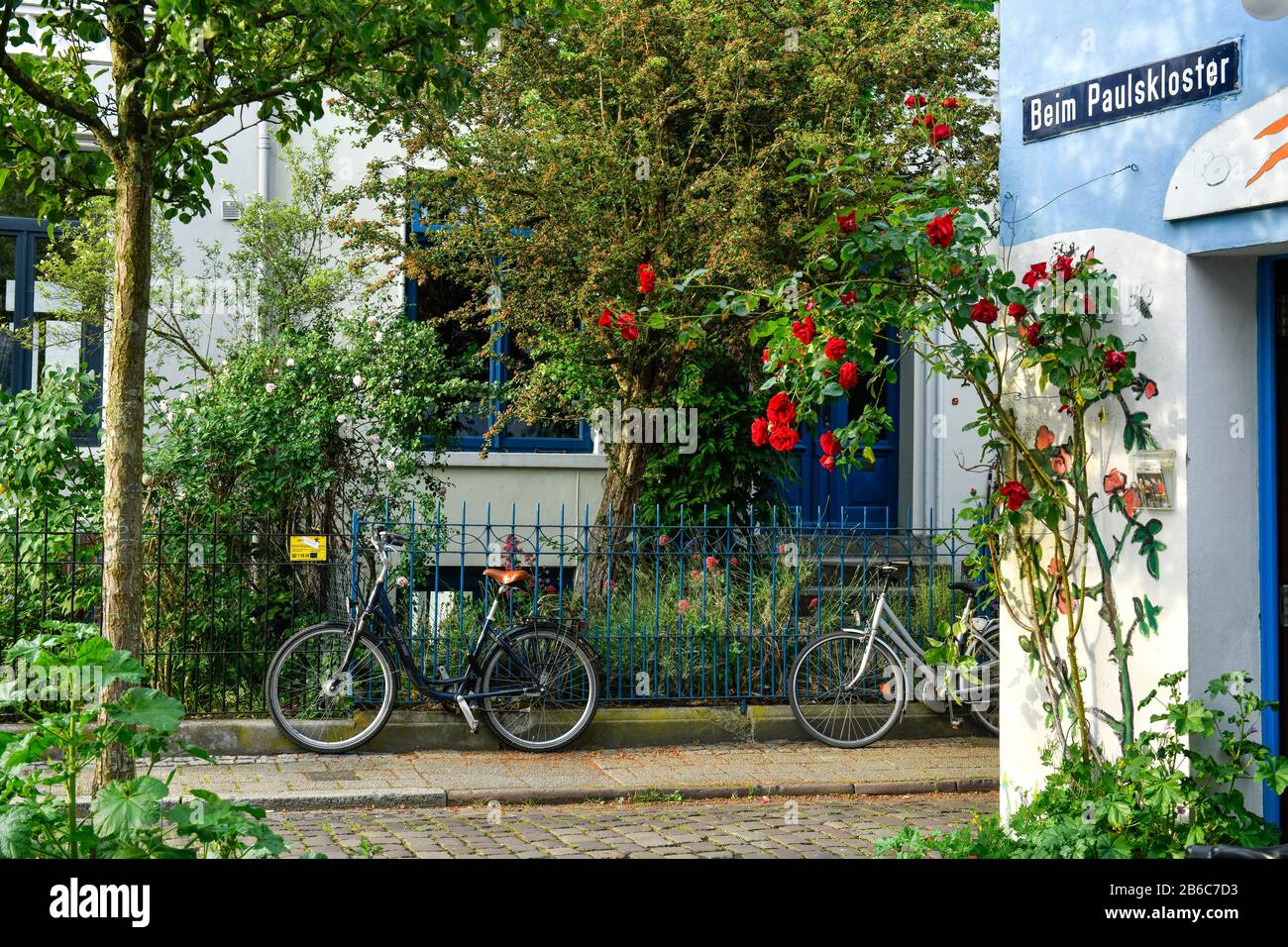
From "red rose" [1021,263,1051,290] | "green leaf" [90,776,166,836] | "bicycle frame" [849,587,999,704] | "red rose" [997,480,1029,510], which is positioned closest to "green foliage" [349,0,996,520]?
"bicycle frame" [849,587,999,704]

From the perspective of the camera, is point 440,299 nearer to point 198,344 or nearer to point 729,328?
point 198,344

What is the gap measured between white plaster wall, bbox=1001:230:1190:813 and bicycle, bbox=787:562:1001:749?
12.0 feet

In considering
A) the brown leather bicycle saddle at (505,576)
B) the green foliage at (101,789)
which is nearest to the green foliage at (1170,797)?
the green foliage at (101,789)

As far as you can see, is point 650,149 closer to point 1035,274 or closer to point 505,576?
point 505,576

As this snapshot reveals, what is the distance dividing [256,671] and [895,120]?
639 centimetres

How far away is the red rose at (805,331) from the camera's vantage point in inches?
233

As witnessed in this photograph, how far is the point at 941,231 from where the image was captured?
5676mm

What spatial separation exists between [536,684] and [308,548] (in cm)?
186

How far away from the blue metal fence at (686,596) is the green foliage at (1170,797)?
4255mm

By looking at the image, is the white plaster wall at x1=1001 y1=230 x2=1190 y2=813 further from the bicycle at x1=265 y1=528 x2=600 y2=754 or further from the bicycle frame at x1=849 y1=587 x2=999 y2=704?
the bicycle at x1=265 y1=528 x2=600 y2=754

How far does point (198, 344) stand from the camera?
13.5 meters

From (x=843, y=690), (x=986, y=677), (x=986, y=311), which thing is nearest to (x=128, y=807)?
(x=986, y=311)

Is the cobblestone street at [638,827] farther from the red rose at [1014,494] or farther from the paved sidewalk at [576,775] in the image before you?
the red rose at [1014,494]

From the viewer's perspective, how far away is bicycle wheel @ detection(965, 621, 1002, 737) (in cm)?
997
